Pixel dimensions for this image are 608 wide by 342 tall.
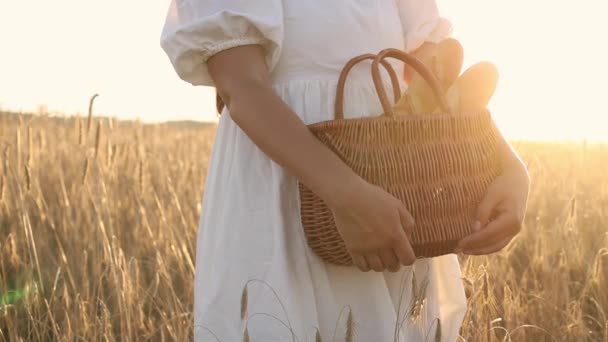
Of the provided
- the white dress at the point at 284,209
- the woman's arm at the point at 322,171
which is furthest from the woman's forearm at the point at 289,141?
the white dress at the point at 284,209

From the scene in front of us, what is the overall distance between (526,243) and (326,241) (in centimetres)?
189

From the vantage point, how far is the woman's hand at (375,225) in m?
A: 1.05

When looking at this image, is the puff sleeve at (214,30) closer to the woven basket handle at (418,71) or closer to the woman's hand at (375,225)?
the woven basket handle at (418,71)

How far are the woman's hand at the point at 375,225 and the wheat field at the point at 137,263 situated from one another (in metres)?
0.42

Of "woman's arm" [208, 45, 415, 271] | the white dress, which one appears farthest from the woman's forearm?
the white dress

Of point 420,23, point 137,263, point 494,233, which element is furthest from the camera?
point 137,263

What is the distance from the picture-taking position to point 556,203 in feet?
11.7

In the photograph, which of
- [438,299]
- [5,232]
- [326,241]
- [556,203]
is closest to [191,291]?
[5,232]

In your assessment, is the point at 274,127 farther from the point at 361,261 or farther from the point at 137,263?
the point at 137,263

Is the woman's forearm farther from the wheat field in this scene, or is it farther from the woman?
the wheat field

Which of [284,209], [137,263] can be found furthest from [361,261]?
[137,263]

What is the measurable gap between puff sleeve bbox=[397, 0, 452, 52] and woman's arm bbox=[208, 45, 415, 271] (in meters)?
0.40

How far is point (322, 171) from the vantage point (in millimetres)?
1062

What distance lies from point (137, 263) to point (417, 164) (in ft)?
5.03
